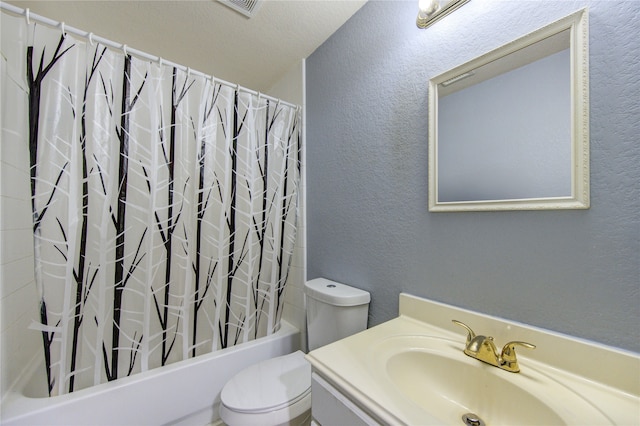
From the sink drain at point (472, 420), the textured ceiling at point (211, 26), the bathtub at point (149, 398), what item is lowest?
the bathtub at point (149, 398)

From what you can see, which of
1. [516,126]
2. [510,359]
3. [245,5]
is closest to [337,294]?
[510,359]

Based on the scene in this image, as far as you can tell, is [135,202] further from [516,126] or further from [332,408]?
[516,126]

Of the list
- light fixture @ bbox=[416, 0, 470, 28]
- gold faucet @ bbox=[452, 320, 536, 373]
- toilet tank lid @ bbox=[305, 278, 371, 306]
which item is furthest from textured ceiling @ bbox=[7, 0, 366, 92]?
gold faucet @ bbox=[452, 320, 536, 373]

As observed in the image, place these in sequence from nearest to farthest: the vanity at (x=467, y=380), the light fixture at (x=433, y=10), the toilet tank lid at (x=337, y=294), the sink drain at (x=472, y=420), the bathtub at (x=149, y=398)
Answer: the vanity at (x=467, y=380), the sink drain at (x=472, y=420), the light fixture at (x=433, y=10), the bathtub at (x=149, y=398), the toilet tank lid at (x=337, y=294)

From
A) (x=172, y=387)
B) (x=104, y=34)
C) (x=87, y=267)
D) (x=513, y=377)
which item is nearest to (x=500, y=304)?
(x=513, y=377)

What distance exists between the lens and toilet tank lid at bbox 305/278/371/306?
3.74ft

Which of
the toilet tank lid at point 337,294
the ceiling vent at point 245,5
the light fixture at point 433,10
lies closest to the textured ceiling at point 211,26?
the ceiling vent at point 245,5

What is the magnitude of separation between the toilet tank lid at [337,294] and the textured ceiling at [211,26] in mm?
1399

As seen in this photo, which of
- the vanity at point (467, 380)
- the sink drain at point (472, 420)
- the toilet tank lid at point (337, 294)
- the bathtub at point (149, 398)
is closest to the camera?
the vanity at point (467, 380)

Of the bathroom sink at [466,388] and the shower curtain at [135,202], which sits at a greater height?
the shower curtain at [135,202]

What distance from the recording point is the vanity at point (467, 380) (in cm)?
55

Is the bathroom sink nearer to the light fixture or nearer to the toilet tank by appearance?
the toilet tank

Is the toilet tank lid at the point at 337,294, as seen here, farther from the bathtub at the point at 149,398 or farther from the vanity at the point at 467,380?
the bathtub at the point at 149,398

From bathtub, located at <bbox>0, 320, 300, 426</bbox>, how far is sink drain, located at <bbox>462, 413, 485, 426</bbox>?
107 centimetres
